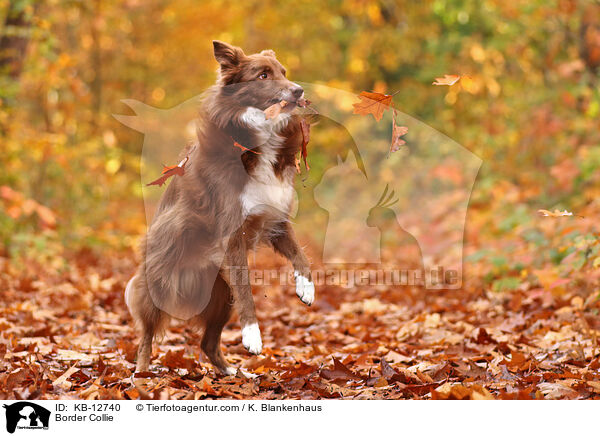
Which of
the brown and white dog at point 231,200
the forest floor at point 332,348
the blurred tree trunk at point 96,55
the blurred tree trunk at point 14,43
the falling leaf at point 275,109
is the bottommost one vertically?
the forest floor at point 332,348

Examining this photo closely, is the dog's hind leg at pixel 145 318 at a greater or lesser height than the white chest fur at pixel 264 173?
lesser

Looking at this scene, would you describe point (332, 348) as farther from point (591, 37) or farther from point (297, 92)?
point (591, 37)

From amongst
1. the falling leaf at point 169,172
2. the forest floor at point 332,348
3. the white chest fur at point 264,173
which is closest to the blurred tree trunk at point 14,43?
the forest floor at point 332,348

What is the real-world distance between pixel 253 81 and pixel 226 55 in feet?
0.81

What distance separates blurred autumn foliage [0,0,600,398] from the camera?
5.16 m

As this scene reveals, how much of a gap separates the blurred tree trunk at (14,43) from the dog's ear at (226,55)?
19.6 ft

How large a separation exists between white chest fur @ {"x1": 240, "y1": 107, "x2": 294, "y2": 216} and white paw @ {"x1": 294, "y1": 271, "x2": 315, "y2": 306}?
501mm

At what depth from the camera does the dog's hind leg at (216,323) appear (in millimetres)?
4445

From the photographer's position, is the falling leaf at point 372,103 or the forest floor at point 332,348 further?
Result: the falling leaf at point 372,103

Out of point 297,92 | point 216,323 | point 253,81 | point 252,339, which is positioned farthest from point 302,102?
point 216,323

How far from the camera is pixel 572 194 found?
29.1 feet

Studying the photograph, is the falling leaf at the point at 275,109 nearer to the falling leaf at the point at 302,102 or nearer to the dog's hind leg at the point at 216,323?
the falling leaf at the point at 302,102

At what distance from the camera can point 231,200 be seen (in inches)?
156
